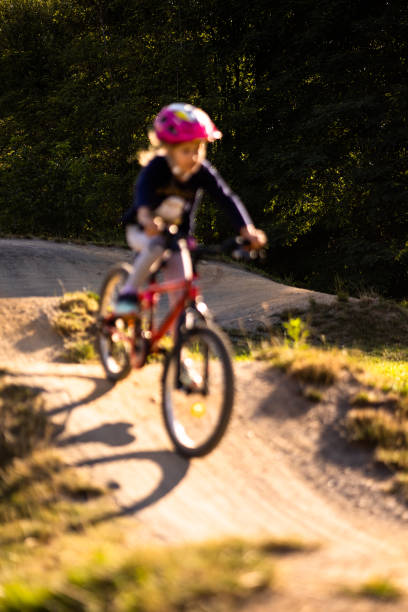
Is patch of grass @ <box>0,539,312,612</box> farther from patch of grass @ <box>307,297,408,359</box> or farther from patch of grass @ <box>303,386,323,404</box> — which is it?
patch of grass @ <box>307,297,408,359</box>

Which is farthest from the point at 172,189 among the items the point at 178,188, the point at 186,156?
the point at 186,156

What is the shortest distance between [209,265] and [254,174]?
7.12m

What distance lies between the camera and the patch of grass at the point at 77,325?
22.2 feet

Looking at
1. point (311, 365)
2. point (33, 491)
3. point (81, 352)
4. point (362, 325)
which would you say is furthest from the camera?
point (362, 325)

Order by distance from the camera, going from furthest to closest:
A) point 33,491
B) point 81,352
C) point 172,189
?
point 81,352 → point 172,189 → point 33,491

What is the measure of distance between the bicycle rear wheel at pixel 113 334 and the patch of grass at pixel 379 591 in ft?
10.2

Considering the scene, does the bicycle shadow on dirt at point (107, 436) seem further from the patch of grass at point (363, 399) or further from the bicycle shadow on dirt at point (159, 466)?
the patch of grass at point (363, 399)

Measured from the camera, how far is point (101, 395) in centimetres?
523

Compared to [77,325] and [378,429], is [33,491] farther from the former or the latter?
[77,325]

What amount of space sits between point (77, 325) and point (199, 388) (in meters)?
3.58

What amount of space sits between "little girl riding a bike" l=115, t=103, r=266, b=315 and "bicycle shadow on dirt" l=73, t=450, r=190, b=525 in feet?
3.26

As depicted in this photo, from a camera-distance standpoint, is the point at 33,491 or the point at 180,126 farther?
the point at 180,126

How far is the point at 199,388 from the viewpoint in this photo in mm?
4266

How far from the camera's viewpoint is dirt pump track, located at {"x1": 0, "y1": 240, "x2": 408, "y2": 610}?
309 cm
